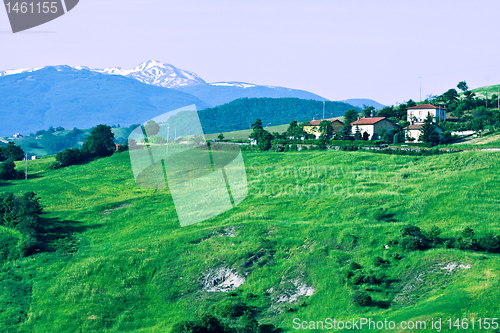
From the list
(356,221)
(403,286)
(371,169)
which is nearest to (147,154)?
(403,286)

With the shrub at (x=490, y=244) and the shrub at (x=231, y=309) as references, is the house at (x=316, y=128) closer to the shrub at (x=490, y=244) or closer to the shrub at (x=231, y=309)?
the shrub at (x=490, y=244)

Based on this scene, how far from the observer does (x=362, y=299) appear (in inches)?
1107

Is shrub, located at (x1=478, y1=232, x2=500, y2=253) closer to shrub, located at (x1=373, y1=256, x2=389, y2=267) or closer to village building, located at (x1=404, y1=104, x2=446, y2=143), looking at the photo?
shrub, located at (x1=373, y1=256, x2=389, y2=267)

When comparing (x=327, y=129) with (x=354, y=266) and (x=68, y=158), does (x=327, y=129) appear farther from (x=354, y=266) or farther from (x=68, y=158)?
(x=354, y=266)

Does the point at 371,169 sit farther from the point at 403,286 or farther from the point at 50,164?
the point at 50,164

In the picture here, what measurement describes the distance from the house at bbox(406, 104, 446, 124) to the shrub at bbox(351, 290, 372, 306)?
269 ft

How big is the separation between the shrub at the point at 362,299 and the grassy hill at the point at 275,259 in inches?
11.4

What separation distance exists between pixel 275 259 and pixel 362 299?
9.24m

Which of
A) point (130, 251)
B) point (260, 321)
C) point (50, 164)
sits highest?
point (50, 164)

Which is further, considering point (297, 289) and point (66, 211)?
point (66, 211)

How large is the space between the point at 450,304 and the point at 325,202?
77.7 feet

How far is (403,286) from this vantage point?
99.3ft

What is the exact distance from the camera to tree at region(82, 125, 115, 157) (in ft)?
318

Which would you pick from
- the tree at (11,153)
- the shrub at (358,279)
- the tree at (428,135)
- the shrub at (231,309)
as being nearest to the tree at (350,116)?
the tree at (428,135)
